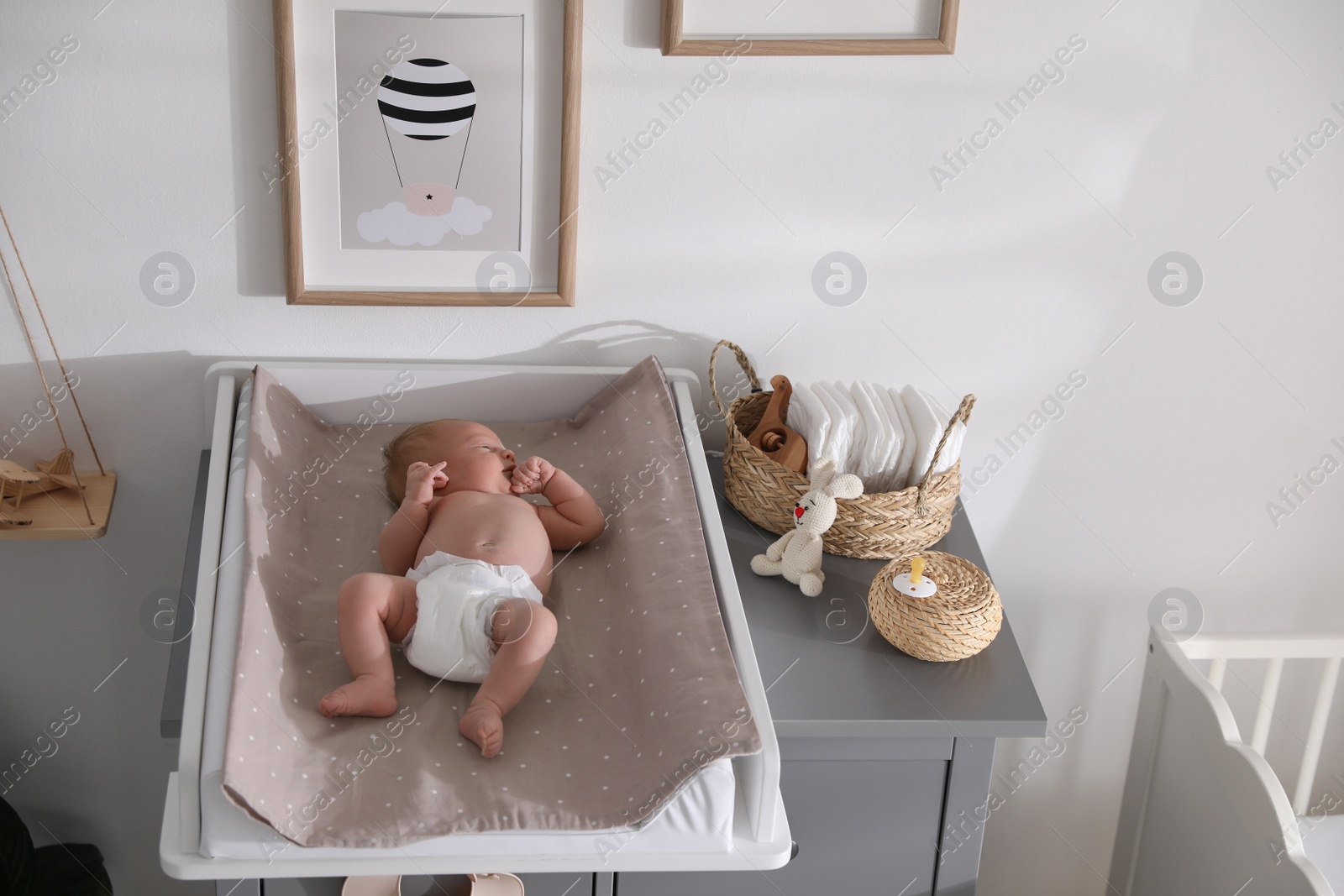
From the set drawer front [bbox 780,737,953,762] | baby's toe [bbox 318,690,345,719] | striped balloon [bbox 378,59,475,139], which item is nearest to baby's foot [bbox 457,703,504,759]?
baby's toe [bbox 318,690,345,719]

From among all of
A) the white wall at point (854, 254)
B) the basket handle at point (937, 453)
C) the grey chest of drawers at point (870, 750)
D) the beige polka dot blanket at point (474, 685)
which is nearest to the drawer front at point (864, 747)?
the grey chest of drawers at point (870, 750)

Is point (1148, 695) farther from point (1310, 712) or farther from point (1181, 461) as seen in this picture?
point (1310, 712)

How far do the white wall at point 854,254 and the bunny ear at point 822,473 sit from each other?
343 mm

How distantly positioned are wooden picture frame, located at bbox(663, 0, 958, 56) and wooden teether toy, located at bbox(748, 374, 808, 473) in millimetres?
447

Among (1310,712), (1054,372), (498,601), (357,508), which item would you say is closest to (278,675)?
(498,601)

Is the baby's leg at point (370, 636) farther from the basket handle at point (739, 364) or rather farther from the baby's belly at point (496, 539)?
the basket handle at point (739, 364)

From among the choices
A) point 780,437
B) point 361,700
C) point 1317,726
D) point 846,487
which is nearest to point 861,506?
point 846,487

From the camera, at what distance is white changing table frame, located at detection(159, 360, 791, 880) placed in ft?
3.43

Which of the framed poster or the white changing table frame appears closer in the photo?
the white changing table frame

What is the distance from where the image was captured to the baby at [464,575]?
121cm

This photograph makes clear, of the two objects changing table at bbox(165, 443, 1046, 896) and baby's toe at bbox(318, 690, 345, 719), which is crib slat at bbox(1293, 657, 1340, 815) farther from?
baby's toe at bbox(318, 690, 345, 719)

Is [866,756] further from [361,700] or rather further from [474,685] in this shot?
[361,700]

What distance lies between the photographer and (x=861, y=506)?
1454 millimetres

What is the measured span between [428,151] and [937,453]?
2.62 ft
